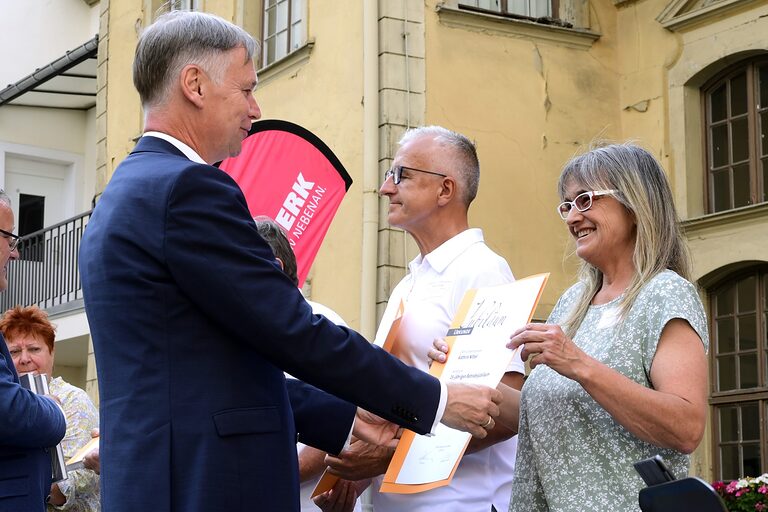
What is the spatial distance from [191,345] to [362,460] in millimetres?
1245

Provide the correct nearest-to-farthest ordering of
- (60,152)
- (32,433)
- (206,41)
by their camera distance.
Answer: (206,41) → (32,433) → (60,152)

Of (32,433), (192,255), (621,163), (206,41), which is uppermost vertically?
(206,41)

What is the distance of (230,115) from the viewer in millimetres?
3484

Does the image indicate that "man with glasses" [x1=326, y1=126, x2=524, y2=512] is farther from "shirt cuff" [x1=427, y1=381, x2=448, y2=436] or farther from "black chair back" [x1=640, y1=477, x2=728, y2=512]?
"black chair back" [x1=640, y1=477, x2=728, y2=512]

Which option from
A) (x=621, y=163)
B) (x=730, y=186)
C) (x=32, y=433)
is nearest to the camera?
(x=621, y=163)

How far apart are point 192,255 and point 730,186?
34.4 feet

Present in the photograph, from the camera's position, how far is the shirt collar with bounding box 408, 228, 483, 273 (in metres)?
4.74

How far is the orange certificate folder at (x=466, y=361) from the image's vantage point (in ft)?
12.1

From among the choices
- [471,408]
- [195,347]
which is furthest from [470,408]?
[195,347]

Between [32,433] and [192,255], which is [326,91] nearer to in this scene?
Result: [32,433]

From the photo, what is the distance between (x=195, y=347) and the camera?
315 centimetres

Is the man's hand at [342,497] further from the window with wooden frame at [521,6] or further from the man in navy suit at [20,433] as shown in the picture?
the window with wooden frame at [521,6]

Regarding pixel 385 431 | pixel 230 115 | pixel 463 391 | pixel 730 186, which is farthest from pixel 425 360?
pixel 730 186

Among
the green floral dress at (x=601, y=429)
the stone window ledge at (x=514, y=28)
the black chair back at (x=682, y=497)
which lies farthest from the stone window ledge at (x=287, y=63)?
the black chair back at (x=682, y=497)
